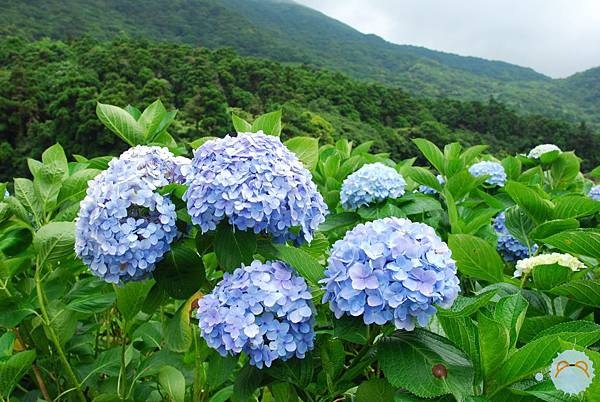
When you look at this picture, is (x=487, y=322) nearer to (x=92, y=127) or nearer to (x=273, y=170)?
(x=273, y=170)

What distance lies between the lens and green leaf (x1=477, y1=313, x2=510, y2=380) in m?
0.76

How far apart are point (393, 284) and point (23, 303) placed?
990mm

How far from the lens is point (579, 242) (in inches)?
43.6

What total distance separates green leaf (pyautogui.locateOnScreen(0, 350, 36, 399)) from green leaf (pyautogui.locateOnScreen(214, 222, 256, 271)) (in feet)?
1.86

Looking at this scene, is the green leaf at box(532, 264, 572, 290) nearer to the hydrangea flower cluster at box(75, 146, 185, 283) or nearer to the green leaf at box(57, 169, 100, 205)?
the hydrangea flower cluster at box(75, 146, 185, 283)

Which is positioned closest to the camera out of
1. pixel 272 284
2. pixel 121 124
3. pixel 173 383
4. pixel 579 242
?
pixel 272 284

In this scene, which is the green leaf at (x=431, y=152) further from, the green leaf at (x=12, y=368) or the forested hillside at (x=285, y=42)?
the forested hillside at (x=285, y=42)

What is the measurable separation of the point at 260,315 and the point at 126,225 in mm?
316

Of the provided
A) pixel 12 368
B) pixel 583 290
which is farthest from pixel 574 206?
pixel 12 368

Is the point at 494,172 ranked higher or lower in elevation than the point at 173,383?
higher

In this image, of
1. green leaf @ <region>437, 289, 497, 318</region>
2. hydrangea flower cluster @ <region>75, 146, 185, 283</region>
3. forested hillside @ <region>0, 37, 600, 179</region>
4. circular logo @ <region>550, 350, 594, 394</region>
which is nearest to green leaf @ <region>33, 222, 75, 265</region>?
hydrangea flower cluster @ <region>75, 146, 185, 283</region>

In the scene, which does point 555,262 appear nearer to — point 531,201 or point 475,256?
point 475,256

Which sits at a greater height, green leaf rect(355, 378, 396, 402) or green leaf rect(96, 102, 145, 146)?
green leaf rect(96, 102, 145, 146)

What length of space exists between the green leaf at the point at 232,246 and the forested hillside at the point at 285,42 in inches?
1759
